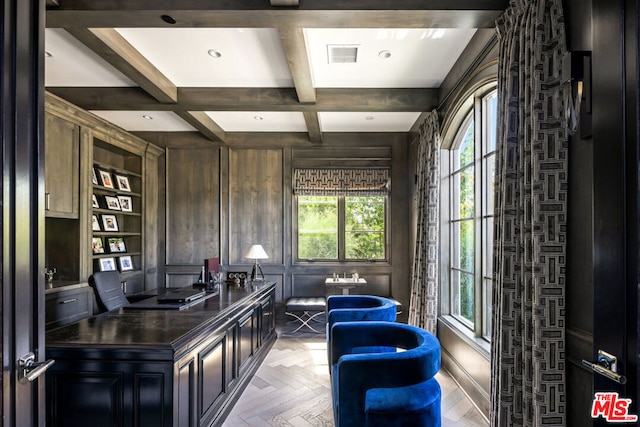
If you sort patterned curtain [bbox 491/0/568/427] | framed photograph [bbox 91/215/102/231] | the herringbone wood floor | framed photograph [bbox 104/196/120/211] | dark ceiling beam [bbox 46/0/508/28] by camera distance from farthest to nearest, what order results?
framed photograph [bbox 104/196/120/211] → framed photograph [bbox 91/215/102/231] → the herringbone wood floor → dark ceiling beam [bbox 46/0/508/28] → patterned curtain [bbox 491/0/568/427]

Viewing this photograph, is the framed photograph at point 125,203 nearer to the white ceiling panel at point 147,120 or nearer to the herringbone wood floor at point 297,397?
the white ceiling panel at point 147,120

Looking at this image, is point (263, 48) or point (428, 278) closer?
point (263, 48)

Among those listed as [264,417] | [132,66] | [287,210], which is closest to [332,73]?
[132,66]

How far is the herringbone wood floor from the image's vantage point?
2746mm

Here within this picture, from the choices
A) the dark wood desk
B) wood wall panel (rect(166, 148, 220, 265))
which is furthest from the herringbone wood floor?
wood wall panel (rect(166, 148, 220, 265))

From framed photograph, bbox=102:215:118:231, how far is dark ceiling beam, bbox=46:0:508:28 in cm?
321

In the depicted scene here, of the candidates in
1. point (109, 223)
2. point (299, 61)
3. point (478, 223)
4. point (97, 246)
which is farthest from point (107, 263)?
point (478, 223)

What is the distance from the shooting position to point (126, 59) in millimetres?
2982

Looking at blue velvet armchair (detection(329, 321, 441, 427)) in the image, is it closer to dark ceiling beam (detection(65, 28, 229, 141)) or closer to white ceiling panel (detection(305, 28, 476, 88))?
white ceiling panel (detection(305, 28, 476, 88))

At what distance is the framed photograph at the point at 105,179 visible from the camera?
4935mm

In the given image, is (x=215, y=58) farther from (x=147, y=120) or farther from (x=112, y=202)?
(x=112, y=202)

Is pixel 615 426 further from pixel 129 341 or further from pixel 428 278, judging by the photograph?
pixel 428 278

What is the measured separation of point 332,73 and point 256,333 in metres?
2.81

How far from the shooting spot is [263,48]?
121 inches
